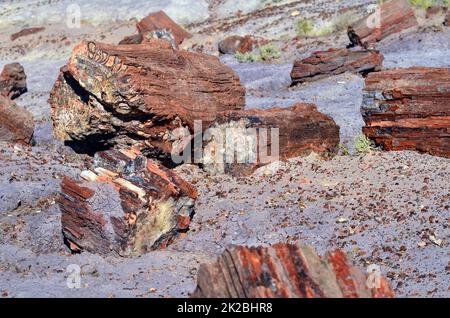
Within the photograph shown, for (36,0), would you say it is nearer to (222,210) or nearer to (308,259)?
(222,210)

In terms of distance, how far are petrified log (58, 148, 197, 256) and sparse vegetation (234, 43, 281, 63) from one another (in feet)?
39.1

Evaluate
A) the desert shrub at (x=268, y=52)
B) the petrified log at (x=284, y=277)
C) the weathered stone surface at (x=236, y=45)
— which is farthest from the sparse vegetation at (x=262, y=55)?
the petrified log at (x=284, y=277)

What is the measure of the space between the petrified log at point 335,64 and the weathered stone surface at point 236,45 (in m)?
5.16

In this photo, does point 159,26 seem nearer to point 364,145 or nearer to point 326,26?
point 326,26

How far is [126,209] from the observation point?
845cm

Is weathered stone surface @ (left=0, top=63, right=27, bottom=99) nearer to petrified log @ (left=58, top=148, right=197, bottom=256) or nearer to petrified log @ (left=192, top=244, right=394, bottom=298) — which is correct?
petrified log @ (left=58, top=148, right=197, bottom=256)

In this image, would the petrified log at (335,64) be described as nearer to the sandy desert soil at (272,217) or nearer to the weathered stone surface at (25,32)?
the sandy desert soil at (272,217)

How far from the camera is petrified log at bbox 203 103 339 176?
10.8m

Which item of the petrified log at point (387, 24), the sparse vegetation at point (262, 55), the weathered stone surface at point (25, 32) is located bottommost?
the weathered stone surface at point (25, 32)

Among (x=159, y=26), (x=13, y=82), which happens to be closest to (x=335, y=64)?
(x=13, y=82)

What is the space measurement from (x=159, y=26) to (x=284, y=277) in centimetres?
2066

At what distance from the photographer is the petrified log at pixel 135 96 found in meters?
11.0
